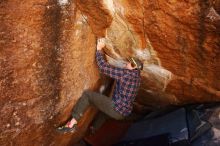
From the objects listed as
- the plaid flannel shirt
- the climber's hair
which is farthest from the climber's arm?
the climber's hair

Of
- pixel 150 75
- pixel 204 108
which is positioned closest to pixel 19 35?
pixel 150 75

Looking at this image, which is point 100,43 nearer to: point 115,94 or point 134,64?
point 134,64

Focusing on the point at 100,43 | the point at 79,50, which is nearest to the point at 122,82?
the point at 100,43

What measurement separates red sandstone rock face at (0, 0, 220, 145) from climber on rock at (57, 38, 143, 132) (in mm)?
91

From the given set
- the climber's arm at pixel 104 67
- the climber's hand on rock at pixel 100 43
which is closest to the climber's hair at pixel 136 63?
the climber's arm at pixel 104 67

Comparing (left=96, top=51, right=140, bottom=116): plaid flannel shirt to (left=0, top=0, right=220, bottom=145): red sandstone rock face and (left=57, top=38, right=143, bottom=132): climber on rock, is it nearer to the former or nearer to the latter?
(left=57, top=38, right=143, bottom=132): climber on rock

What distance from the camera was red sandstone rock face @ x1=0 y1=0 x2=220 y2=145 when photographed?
9.68ft

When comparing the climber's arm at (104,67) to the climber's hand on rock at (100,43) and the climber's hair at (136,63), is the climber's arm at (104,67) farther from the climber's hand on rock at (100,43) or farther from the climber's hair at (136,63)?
the climber's hair at (136,63)

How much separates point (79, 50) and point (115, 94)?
2.27ft

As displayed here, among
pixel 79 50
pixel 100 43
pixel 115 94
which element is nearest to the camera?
pixel 79 50

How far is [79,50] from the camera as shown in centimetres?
352

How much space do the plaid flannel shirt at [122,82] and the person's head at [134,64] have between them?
0.05m

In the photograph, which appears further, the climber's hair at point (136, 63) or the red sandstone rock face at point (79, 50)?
the climber's hair at point (136, 63)

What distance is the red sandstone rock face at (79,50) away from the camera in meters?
A: 2.95
